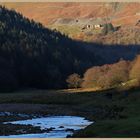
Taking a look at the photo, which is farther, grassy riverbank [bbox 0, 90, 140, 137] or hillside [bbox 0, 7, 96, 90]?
hillside [bbox 0, 7, 96, 90]

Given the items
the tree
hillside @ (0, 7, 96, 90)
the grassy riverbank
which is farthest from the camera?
hillside @ (0, 7, 96, 90)

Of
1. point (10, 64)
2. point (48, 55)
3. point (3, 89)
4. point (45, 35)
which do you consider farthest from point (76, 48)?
point (3, 89)

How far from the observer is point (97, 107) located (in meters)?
88.6

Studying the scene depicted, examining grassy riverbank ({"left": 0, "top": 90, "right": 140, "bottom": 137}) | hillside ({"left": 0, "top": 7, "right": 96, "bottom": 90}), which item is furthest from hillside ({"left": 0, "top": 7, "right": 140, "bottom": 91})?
grassy riverbank ({"left": 0, "top": 90, "right": 140, "bottom": 137})

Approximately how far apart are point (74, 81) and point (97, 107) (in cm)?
5383

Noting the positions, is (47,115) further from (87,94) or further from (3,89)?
(3,89)

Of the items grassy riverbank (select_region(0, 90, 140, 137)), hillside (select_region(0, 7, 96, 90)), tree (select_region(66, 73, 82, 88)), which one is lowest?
grassy riverbank (select_region(0, 90, 140, 137))

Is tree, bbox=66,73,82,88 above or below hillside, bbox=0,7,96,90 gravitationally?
below

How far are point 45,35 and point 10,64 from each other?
36717 millimetres

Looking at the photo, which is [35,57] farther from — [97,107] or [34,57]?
[97,107]

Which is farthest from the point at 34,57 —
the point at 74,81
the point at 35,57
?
the point at 74,81

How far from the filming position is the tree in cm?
14100

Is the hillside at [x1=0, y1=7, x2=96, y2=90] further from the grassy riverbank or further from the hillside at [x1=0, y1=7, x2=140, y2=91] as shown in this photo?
the grassy riverbank

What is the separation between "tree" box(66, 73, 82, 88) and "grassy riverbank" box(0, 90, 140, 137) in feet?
92.5
